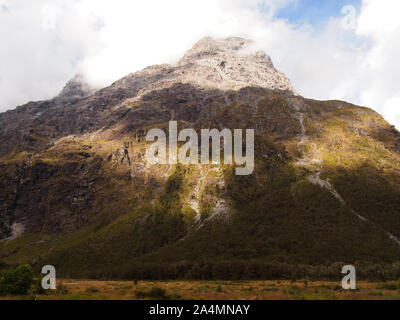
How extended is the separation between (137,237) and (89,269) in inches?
1436

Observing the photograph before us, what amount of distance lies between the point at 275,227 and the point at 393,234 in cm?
6216

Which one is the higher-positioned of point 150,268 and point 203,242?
point 203,242

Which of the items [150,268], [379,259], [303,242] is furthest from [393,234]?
[150,268]

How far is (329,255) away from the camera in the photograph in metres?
151

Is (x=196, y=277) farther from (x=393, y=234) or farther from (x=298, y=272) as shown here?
(x=393, y=234)

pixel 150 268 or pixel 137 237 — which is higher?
pixel 137 237
